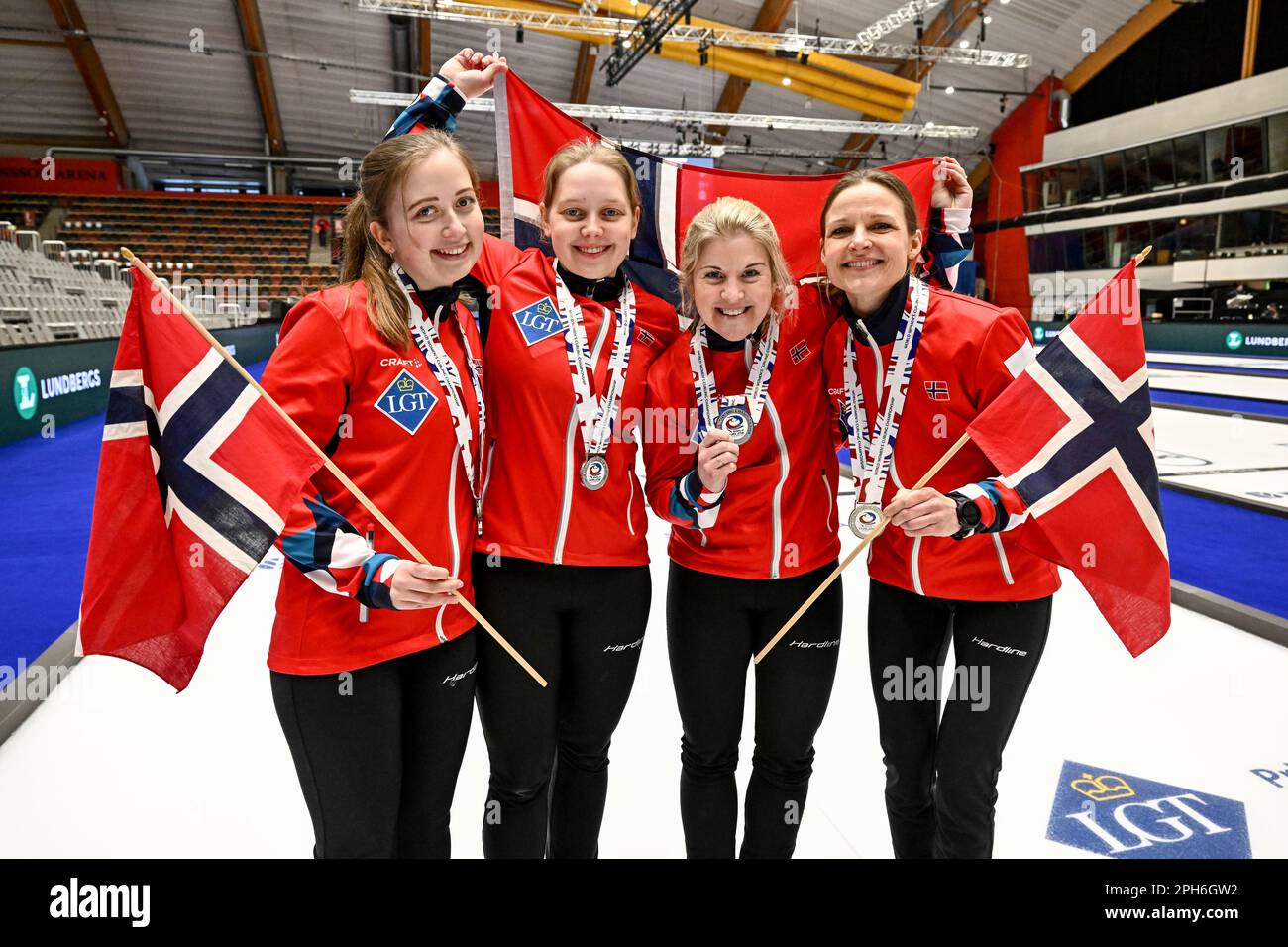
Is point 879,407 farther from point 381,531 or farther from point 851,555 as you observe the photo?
point 381,531

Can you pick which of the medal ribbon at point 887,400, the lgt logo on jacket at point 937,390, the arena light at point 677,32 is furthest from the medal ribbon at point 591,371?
the arena light at point 677,32

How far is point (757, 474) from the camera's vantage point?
1.90m

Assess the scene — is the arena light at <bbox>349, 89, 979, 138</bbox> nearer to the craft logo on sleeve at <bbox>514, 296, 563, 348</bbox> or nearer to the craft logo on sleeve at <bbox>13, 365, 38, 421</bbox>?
the craft logo on sleeve at <bbox>13, 365, 38, 421</bbox>

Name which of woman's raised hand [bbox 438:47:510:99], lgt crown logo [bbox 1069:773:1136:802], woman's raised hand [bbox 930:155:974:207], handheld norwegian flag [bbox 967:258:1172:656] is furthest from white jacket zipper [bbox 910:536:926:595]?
woman's raised hand [bbox 438:47:510:99]

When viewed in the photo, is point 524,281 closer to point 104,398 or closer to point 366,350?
point 366,350

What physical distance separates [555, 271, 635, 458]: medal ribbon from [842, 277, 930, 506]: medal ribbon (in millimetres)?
535

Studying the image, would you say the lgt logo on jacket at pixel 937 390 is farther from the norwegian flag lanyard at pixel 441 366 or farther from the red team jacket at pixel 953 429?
the norwegian flag lanyard at pixel 441 366

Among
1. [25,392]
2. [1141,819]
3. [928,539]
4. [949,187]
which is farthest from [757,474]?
[25,392]

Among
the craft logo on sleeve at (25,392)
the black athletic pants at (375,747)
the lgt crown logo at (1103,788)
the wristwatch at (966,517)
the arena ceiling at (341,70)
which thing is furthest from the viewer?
the arena ceiling at (341,70)

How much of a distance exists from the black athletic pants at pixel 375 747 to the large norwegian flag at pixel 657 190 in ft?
4.94

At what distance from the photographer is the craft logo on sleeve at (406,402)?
5.16 ft

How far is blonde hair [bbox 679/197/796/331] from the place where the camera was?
180cm

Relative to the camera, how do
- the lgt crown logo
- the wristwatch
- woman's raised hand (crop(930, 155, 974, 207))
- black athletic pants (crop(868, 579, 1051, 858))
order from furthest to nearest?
the lgt crown logo
woman's raised hand (crop(930, 155, 974, 207))
black athletic pants (crop(868, 579, 1051, 858))
the wristwatch

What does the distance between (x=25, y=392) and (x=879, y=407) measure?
895 centimetres
